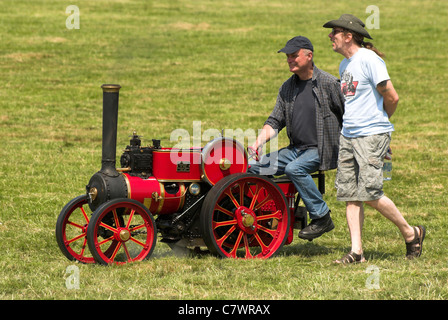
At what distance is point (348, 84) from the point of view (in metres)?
5.80

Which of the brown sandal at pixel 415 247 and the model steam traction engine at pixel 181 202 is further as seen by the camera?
the brown sandal at pixel 415 247

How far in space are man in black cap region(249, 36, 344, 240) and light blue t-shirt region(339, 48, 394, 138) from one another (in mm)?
448

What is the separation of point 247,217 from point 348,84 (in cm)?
136

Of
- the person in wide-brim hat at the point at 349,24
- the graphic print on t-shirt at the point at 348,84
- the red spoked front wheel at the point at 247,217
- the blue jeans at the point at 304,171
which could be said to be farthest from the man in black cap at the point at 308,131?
the person in wide-brim hat at the point at 349,24

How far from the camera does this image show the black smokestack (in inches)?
226

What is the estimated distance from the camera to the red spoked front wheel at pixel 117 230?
5.59 metres

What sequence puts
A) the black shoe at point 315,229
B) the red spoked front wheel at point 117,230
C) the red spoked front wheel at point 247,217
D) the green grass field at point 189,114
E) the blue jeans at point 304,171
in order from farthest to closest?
1. the black shoe at point 315,229
2. the blue jeans at point 304,171
3. the red spoked front wheel at point 247,217
4. the red spoked front wheel at point 117,230
5. the green grass field at point 189,114

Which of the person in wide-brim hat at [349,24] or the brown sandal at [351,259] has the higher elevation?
the person in wide-brim hat at [349,24]

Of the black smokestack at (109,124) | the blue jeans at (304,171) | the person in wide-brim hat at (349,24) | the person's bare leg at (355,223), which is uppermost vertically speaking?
the person in wide-brim hat at (349,24)

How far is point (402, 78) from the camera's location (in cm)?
1903

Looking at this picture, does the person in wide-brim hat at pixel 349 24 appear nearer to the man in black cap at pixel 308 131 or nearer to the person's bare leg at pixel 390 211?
the man in black cap at pixel 308 131

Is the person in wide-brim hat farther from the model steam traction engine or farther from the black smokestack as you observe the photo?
the black smokestack

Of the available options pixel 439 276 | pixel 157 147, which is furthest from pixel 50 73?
pixel 439 276

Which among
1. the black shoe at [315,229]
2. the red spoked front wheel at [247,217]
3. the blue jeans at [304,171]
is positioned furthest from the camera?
the black shoe at [315,229]
